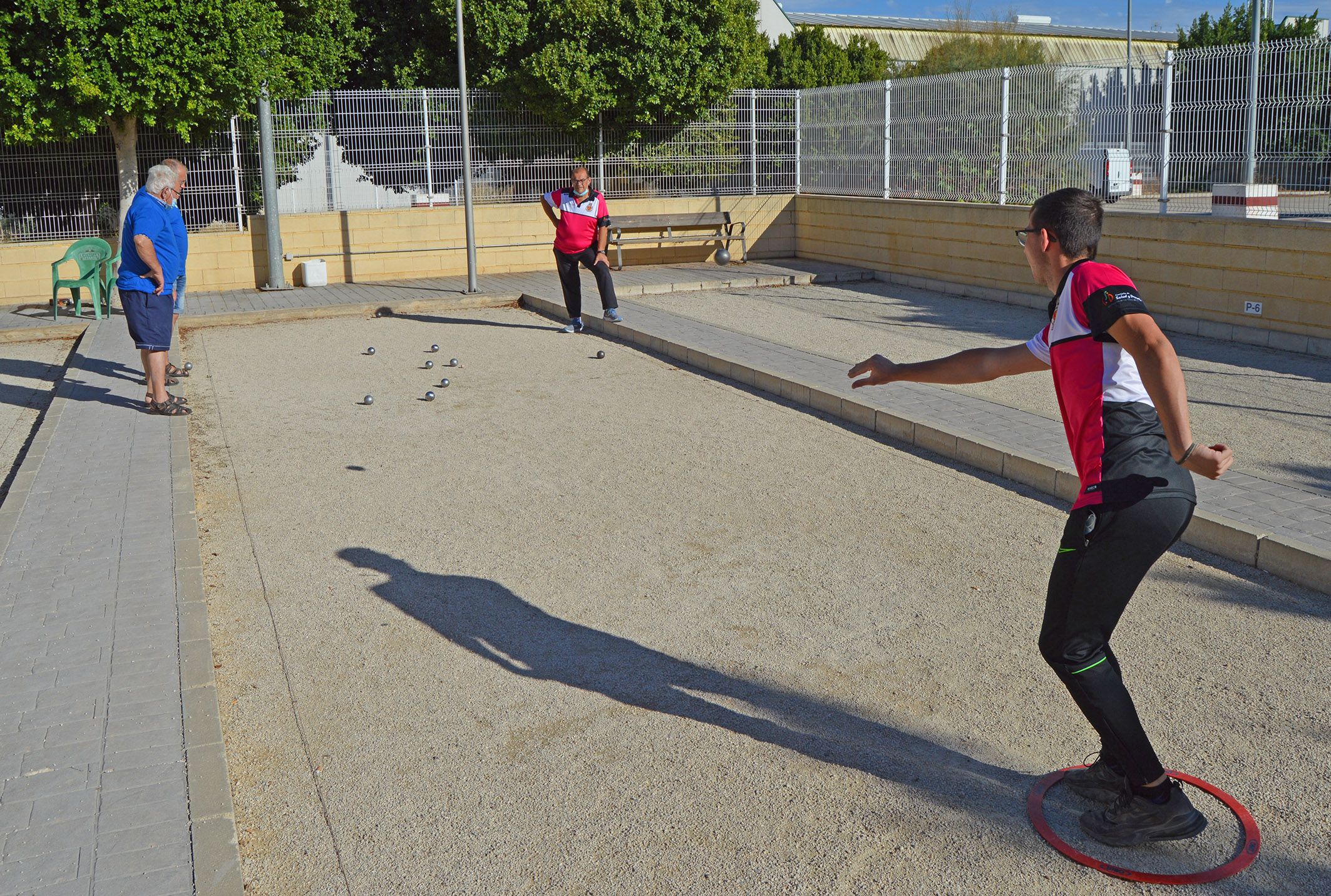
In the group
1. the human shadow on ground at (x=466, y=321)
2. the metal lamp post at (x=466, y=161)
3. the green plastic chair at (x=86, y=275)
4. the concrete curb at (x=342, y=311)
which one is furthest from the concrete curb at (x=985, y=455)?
the green plastic chair at (x=86, y=275)

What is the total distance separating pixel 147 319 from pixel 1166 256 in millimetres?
10400

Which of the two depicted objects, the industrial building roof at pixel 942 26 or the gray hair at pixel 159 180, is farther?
the industrial building roof at pixel 942 26

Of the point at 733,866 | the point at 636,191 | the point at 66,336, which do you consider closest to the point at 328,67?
the point at 636,191

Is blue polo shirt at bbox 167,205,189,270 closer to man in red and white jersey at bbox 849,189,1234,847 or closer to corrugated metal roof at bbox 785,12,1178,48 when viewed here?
man in red and white jersey at bbox 849,189,1234,847

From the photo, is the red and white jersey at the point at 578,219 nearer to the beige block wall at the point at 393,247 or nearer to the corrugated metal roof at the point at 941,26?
the beige block wall at the point at 393,247

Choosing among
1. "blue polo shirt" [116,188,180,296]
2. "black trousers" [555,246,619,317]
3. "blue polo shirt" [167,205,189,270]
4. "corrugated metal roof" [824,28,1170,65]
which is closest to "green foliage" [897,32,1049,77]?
"corrugated metal roof" [824,28,1170,65]

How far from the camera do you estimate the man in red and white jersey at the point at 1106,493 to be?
3.24 m

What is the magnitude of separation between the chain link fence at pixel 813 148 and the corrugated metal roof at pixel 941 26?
29.8 meters

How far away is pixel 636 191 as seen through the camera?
2072 centimetres

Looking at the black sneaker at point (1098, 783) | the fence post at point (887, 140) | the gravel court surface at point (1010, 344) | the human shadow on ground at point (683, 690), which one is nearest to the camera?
the black sneaker at point (1098, 783)

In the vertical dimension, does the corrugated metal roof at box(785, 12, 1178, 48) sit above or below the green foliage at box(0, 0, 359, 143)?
above

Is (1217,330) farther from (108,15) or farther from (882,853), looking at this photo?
(108,15)

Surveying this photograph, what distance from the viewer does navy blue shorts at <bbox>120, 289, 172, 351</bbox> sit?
→ 9.20 m

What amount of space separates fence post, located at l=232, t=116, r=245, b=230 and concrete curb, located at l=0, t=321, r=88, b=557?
7019mm
